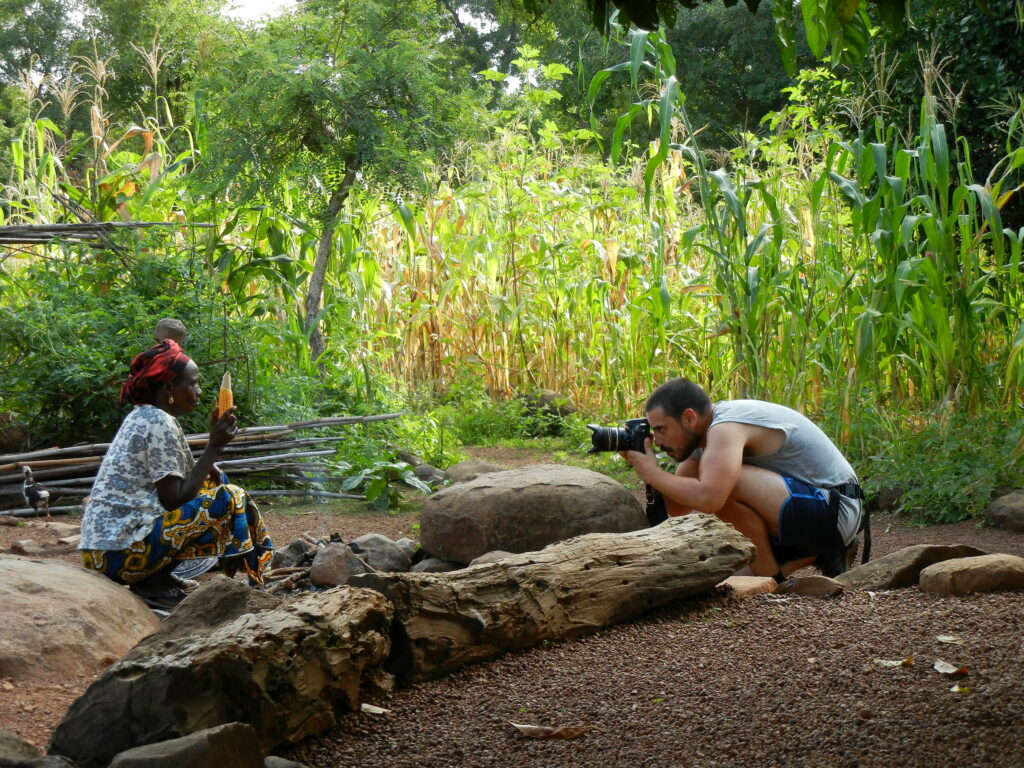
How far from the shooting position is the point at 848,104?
651cm

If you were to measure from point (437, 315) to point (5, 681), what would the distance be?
22.9 feet

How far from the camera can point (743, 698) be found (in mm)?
2428

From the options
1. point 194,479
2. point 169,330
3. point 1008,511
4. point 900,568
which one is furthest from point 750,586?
point 169,330

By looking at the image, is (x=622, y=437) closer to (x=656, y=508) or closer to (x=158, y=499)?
(x=656, y=508)

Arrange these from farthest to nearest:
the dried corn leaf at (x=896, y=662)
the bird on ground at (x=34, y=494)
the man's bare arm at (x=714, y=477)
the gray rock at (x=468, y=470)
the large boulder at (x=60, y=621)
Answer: the gray rock at (x=468, y=470) → the bird on ground at (x=34, y=494) → the man's bare arm at (x=714, y=477) → the large boulder at (x=60, y=621) → the dried corn leaf at (x=896, y=662)

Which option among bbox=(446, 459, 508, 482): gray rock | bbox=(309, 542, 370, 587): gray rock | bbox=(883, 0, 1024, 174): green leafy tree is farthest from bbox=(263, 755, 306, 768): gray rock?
bbox=(883, 0, 1024, 174): green leafy tree

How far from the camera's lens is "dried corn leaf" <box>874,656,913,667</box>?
100 inches

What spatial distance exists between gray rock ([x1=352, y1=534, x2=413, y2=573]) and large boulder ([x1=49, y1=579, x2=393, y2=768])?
2.02 metres

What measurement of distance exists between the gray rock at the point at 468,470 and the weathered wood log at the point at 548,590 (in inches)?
122

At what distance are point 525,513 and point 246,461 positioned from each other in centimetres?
240

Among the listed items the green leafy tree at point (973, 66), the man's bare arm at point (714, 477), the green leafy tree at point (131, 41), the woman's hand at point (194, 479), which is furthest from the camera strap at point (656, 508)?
the green leafy tree at point (131, 41)

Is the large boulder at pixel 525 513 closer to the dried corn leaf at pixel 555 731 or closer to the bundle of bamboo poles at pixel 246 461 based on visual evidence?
the bundle of bamboo poles at pixel 246 461

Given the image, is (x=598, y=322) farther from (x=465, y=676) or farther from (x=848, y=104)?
(x=465, y=676)

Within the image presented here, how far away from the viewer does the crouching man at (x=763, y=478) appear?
402 cm
